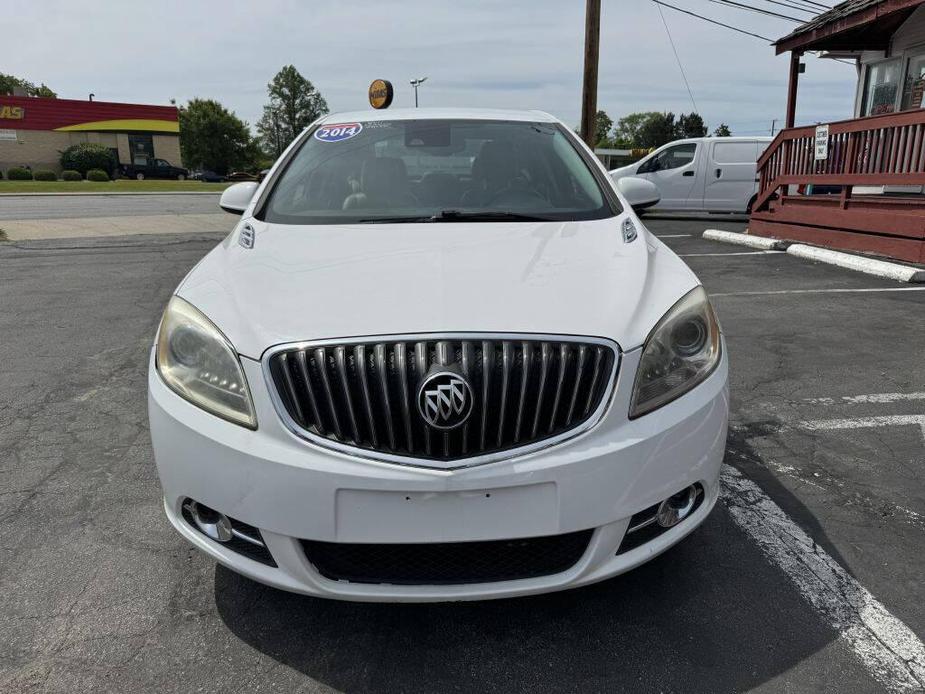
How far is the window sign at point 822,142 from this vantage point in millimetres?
10312

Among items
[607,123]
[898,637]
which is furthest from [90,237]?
[607,123]

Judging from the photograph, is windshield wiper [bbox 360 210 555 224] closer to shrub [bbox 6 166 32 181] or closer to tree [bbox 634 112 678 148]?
shrub [bbox 6 166 32 181]

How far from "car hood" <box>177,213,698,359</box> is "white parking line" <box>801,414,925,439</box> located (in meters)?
1.66

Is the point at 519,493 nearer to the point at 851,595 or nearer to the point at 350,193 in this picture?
the point at 851,595

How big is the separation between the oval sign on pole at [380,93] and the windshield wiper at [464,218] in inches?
713

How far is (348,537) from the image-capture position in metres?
1.85

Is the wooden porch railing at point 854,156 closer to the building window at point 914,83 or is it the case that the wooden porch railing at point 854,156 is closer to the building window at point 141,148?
the building window at point 914,83

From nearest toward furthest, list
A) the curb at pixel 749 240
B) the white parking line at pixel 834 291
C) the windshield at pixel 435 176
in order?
1. the windshield at pixel 435 176
2. the white parking line at pixel 834 291
3. the curb at pixel 749 240

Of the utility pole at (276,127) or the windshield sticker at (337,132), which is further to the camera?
the utility pole at (276,127)

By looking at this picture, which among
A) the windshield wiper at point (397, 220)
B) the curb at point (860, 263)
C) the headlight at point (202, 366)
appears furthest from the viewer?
the curb at point (860, 263)

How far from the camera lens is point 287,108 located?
299 feet

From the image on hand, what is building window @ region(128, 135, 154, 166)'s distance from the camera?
57.3 m

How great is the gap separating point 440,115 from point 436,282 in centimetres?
192

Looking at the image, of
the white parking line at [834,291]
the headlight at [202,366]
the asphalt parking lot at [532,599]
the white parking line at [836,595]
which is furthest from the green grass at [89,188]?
the white parking line at [836,595]
